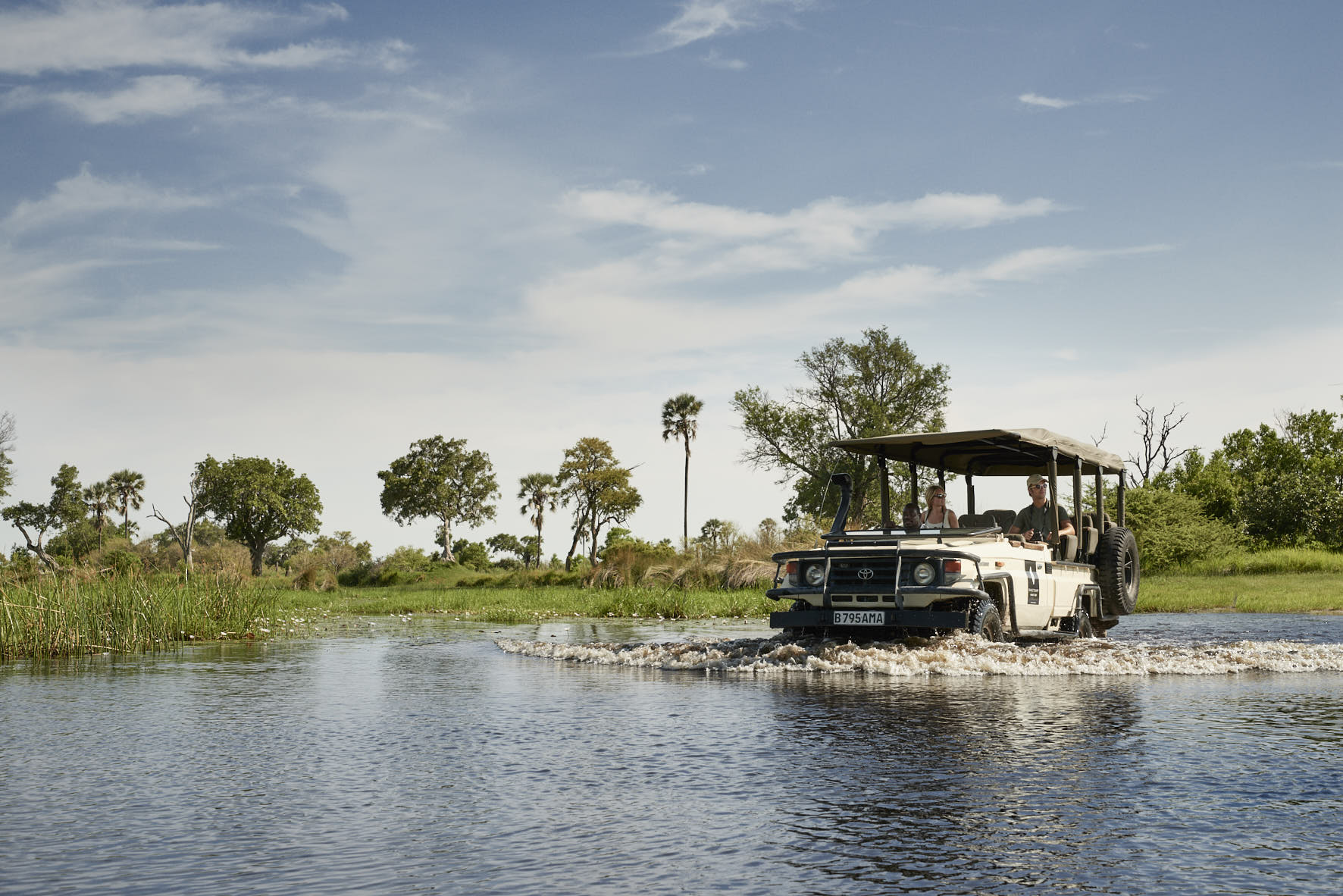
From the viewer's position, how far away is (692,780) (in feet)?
23.9

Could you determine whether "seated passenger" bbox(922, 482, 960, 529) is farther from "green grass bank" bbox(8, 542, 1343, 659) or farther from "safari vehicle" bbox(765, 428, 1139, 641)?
"green grass bank" bbox(8, 542, 1343, 659)

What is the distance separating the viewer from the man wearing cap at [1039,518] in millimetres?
16531

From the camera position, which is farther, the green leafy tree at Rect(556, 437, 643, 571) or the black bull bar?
the green leafy tree at Rect(556, 437, 643, 571)

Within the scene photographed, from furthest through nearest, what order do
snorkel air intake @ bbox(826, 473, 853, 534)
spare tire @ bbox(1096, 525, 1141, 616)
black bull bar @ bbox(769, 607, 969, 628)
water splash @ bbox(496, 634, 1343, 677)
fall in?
spare tire @ bbox(1096, 525, 1141, 616) → snorkel air intake @ bbox(826, 473, 853, 534) → water splash @ bbox(496, 634, 1343, 677) → black bull bar @ bbox(769, 607, 969, 628)

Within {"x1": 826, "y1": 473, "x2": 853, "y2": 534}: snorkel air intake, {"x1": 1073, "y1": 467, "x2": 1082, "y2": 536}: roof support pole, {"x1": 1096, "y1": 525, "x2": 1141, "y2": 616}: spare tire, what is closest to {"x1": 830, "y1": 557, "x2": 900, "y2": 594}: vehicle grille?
{"x1": 826, "y1": 473, "x2": 853, "y2": 534}: snorkel air intake

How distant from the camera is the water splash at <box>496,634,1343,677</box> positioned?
13.8 metres

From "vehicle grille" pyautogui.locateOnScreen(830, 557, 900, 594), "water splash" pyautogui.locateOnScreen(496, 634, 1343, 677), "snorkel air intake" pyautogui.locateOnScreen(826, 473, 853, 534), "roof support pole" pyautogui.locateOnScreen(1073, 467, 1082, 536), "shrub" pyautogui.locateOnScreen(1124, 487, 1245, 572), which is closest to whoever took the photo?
"water splash" pyautogui.locateOnScreen(496, 634, 1343, 677)

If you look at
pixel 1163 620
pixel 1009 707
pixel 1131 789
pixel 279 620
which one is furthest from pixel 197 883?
pixel 1163 620

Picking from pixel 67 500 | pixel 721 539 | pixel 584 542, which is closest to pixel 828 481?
pixel 721 539

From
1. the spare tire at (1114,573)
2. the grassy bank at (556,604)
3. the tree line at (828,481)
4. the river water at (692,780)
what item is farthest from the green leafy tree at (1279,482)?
the river water at (692,780)

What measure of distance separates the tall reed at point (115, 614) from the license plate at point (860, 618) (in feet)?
36.7

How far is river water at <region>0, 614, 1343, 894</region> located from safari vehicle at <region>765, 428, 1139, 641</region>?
55 cm

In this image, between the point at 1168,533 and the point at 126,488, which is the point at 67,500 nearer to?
the point at 126,488

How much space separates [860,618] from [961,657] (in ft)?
3.87
